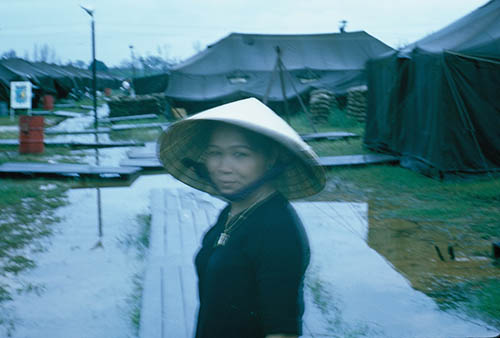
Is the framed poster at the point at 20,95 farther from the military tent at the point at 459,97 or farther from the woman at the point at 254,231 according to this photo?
the woman at the point at 254,231

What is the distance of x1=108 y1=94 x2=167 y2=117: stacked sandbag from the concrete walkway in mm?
21927

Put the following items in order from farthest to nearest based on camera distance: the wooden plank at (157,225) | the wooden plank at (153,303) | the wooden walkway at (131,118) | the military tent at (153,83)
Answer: the military tent at (153,83)
the wooden walkway at (131,118)
the wooden plank at (157,225)
the wooden plank at (153,303)

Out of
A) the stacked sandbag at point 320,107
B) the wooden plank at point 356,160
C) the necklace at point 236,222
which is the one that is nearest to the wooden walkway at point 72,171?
the wooden plank at point 356,160

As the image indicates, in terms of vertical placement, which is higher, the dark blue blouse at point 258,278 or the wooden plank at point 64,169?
the dark blue blouse at point 258,278

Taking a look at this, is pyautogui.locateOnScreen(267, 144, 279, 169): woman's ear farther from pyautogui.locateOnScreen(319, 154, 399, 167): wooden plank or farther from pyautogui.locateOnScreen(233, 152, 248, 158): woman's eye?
pyautogui.locateOnScreen(319, 154, 399, 167): wooden plank

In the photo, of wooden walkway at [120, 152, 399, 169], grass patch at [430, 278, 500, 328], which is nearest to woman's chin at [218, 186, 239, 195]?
grass patch at [430, 278, 500, 328]

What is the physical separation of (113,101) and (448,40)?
19631 mm

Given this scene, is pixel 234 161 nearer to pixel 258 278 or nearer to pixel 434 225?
pixel 258 278

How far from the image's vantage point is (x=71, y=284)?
473 cm

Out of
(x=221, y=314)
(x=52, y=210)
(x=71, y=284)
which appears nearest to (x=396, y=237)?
(x=71, y=284)

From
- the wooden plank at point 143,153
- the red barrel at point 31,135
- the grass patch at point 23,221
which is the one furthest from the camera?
the red barrel at point 31,135

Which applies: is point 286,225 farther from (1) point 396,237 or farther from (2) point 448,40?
(2) point 448,40

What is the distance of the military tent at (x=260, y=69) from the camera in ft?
78.9

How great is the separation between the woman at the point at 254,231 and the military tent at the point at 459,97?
889 cm
